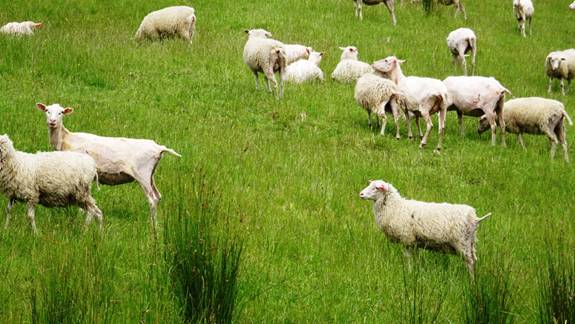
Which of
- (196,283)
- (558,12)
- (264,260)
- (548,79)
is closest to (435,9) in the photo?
(548,79)

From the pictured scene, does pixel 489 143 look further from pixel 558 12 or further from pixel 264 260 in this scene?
pixel 558 12

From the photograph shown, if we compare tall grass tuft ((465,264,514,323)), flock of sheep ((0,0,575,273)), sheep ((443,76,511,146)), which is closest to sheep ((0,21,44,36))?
flock of sheep ((0,0,575,273))

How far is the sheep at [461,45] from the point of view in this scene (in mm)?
18391

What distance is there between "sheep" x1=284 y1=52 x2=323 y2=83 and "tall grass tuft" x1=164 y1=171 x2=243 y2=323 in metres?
10.2

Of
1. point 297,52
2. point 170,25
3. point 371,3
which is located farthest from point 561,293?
point 371,3

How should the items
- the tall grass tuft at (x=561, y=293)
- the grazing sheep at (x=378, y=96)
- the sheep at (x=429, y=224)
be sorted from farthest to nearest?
the grazing sheep at (x=378, y=96), the sheep at (x=429, y=224), the tall grass tuft at (x=561, y=293)

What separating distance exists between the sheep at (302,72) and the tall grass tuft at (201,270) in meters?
10.2

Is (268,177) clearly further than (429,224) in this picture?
Yes

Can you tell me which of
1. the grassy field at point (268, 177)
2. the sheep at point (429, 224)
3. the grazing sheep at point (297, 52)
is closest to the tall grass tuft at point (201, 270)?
the grassy field at point (268, 177)

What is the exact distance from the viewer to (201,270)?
5551mm

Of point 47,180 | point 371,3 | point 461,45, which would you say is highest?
point 371,3

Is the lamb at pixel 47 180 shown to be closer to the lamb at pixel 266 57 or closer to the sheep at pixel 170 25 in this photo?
the lamb at pixel 266 57

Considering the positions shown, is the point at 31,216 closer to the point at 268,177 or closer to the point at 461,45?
the point at 268,177

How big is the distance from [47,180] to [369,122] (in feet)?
24.1
